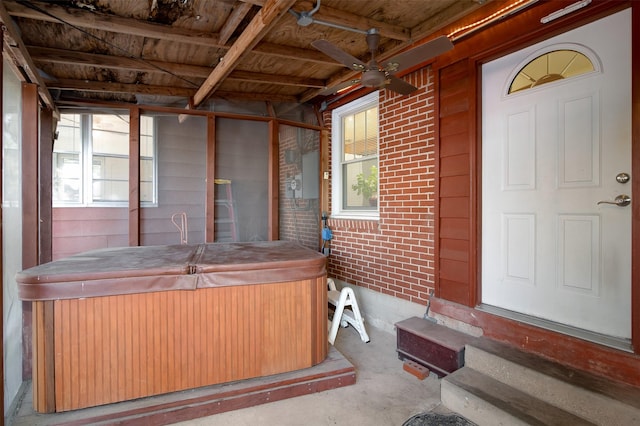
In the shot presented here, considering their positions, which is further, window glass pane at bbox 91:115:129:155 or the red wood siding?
window glass pane at bbox 91:115:129:155

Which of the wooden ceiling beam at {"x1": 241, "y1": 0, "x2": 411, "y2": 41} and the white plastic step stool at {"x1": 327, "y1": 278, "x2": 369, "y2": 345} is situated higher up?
the wooden ceiling beam at {"x1": 241, "y1": 0, "x2": 411, "y2": 41}

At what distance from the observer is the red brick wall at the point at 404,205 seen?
3.21 m

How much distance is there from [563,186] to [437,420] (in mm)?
1824

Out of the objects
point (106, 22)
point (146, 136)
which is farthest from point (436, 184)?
point (146, 136)

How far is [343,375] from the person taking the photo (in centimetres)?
252

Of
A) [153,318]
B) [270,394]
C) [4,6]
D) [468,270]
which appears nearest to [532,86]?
[468,270]

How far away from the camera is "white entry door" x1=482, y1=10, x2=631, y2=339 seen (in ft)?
6.67

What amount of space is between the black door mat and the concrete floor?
5 cm

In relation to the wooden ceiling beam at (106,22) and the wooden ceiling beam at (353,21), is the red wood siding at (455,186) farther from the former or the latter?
the wooden ceiling beam at (106,22)

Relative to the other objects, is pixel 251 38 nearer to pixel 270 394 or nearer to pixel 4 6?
pixel 4 6

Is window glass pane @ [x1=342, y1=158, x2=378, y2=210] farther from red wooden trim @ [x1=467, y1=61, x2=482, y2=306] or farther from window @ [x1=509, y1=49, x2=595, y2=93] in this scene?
window @ [x1=509, y1=49, x2=595, y2=93]

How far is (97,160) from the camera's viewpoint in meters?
3.57

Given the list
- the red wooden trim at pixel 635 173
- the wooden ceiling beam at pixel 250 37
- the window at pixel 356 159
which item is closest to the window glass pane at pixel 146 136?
the wooden ceiling beam at pixel 250 37

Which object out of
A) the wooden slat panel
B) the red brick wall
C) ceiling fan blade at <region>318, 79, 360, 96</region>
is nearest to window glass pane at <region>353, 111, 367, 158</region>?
the red brick wall
